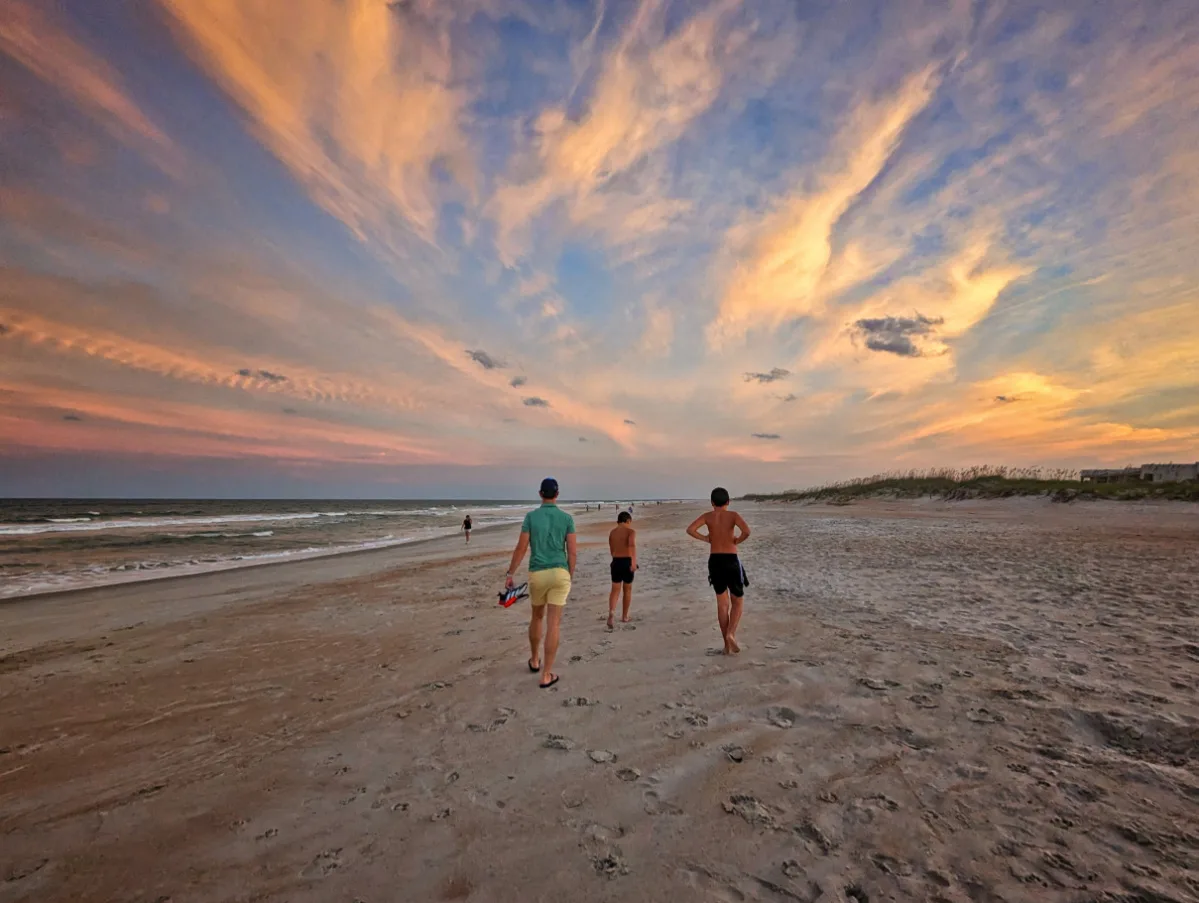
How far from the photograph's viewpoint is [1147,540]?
16406mm

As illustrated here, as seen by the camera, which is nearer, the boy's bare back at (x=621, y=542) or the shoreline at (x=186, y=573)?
the boy's bare back at (x=621, y=542)

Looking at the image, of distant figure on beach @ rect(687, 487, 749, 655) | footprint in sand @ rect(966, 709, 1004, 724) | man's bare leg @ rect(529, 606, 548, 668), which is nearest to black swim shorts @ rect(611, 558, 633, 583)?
distant figure on beach @ rect(687, 487, 749, 655)

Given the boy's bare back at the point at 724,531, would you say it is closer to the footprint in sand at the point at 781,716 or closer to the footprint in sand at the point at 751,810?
the footprint in sand at the point at 781,716

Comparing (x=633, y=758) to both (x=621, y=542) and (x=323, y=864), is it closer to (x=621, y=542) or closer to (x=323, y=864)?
(x=323, y=864)

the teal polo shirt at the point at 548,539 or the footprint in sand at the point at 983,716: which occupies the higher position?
the teal polo shirt at the point at 548,539

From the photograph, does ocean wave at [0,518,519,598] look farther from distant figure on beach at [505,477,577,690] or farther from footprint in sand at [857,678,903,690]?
footprint in sand at [857,678,903,690]

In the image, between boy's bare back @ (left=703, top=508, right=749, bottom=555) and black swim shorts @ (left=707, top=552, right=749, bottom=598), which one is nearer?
black swim shorts @ (left=707, top=552, right=749, bottom=598)

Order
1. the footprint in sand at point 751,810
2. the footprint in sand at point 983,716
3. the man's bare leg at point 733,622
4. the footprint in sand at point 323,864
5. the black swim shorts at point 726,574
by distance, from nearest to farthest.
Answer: the footprint in sand at point 323,864
the footprint in sand at point 751,810
the footprint in sand at point 983,716
the man's bare leg at point 733,622
the black swim shorts at point 726,574

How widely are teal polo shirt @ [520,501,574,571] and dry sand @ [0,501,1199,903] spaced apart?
1572 mm

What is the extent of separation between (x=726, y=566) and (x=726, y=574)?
0.38 feet

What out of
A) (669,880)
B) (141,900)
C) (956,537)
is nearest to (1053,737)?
(669,880)

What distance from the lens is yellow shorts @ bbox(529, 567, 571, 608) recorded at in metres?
6.37

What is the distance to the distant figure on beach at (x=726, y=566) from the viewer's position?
286 inches

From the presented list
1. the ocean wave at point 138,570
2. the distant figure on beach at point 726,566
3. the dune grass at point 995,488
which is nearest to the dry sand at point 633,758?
the distant figure on beach at point 726,566
